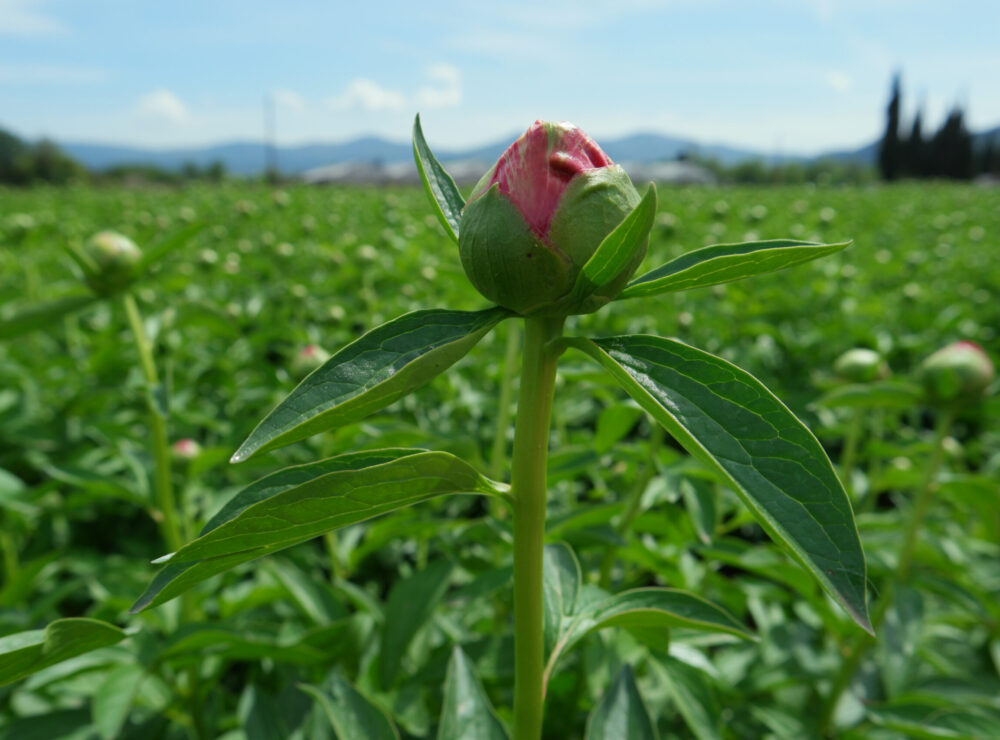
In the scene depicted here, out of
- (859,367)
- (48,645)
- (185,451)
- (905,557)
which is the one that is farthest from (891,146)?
(48,645)

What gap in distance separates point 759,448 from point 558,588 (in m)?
0.37

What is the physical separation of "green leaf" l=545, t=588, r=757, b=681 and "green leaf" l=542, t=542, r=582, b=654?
→ 10 millimetres

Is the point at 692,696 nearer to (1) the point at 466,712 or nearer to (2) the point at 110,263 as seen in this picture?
(1) the point at 466,712

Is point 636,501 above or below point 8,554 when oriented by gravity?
above

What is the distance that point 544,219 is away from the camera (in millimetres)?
490

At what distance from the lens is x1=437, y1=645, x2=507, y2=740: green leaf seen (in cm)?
74

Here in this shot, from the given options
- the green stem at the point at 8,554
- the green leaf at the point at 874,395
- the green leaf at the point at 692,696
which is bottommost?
the green stem at the point at 8,554

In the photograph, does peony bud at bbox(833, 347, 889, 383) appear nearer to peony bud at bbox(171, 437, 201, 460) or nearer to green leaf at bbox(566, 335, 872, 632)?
green leaf at bbox(566, 335, 872, 632)

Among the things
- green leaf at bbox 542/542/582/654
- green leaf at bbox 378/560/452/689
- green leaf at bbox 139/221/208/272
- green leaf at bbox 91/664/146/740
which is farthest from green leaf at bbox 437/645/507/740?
green leaf at bbox 139/221/208/272

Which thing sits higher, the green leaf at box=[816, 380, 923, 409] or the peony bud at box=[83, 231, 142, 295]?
the peony bud at box=[83, 231, 142, 295]

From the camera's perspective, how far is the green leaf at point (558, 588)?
67 centimetres

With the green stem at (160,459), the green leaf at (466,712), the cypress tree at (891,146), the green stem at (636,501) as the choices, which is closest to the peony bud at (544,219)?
the green leaf at (466,712)

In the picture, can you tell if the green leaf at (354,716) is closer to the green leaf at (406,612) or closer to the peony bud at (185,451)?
the green leaf at (406,612)

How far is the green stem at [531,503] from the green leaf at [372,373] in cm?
4
